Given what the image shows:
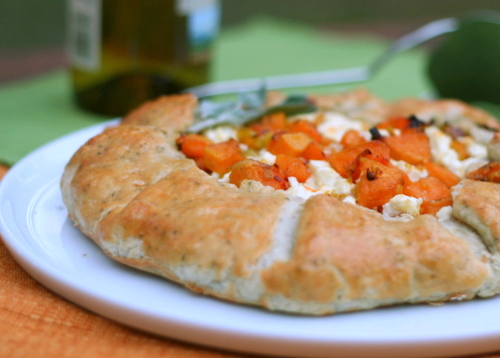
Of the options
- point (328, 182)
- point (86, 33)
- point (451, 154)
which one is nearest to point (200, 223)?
point (328, 182)

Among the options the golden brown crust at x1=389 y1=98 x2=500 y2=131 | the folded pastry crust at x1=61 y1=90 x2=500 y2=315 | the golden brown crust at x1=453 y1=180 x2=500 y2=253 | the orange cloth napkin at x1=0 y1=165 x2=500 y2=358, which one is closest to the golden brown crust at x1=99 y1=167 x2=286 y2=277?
the folded pastry crust at x1=61 y1=90 x2=500 y2=315

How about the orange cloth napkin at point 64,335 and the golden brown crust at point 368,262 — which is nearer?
the orange cloth napkin at point 64,335

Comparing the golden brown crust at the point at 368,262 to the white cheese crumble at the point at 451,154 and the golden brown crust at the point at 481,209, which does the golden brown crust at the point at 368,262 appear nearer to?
the golden brown crust at the point at 481,209

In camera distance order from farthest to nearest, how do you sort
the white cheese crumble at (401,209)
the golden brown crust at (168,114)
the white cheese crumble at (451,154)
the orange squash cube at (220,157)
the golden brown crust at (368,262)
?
the golden brown crust at (168,114) → the white cheese crumble at (451,154) → the orange squash cube at (220,157) → the white cheese crumble at (401,209) → the golden brown crust at (368,262)

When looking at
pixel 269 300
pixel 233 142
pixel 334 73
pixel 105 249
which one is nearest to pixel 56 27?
pixel 334 73

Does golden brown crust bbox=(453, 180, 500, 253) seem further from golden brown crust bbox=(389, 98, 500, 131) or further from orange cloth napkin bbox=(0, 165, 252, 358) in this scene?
golden brown crust bbox=(389, 98, 500, 131)

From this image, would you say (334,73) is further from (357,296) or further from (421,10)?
(421,10)

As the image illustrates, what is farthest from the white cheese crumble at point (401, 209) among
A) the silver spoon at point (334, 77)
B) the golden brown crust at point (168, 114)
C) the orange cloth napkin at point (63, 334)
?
the silver spoon at point (334, 77)
